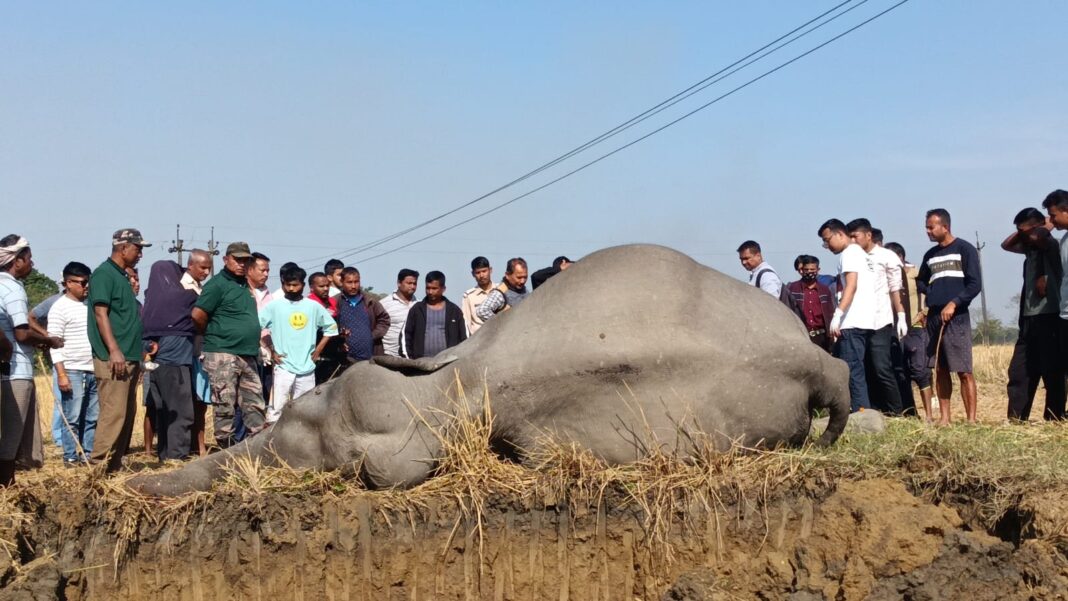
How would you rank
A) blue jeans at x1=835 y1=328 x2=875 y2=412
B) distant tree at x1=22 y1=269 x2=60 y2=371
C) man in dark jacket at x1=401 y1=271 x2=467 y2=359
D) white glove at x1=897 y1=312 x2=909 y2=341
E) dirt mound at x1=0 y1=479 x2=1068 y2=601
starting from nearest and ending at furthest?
dirt mound at x1=0 y1=479 x2=1068 y2=601 < blue jeans at x1=835 y1=328 x2=875 y2=412 < white glove at x1=897 y1=312 x2=909 y2=341 < man in dark jacket at x1=401 y1=271 x2=467 y2=359 < distant tree at x1=22 y1=269 x2=60 y2=371

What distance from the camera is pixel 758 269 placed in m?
9.38

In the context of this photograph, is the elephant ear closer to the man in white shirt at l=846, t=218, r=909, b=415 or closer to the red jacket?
the man in white shirt at l=846, t=218, r=909, b=415

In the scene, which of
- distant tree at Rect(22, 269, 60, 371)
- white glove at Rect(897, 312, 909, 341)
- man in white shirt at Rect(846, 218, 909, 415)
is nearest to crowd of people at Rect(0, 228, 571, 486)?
man in white shirt at Rect(846, 218, 909, 415)

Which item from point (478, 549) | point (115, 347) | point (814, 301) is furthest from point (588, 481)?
point (814, 301)

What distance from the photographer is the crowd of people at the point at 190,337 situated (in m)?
6.76

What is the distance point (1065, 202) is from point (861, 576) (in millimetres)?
3632

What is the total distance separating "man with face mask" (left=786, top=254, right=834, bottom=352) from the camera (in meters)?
9.81

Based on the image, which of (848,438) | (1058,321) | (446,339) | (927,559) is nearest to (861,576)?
(927,559)

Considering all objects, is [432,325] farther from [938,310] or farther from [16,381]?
[938,310]

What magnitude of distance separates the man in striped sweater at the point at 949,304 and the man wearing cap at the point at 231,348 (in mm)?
5716

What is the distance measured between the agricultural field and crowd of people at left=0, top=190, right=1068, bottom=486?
1.26 meters

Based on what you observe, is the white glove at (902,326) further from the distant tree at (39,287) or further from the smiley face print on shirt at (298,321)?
the distant tree at (39,287)

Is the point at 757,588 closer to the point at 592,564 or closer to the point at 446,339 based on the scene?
the point at 592,564

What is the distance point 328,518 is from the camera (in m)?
5.73
